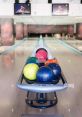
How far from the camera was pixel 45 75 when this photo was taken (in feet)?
9.84

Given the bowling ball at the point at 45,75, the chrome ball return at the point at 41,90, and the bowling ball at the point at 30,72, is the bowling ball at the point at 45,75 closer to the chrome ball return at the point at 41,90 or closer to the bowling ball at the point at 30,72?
the chrome ball return at the point at 41,90


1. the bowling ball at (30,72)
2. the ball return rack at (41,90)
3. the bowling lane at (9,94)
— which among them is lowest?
the bowling lane at (9,94)

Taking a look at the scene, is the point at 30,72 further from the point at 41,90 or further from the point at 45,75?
the point at 41,90

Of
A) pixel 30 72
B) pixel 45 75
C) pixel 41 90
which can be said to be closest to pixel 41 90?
pixel 41 90

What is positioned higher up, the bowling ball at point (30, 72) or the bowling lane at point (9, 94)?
the bowling ball at point (30, 72)

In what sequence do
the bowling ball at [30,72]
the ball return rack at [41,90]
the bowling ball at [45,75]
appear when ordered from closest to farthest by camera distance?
the ball return rack at [41,90]
the bowling ball at [45,75]
the bowling ball at [30,72]

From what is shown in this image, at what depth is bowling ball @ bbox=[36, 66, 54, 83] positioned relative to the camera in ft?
9.84

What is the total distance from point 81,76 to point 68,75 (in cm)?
26

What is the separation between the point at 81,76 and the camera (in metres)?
4.73

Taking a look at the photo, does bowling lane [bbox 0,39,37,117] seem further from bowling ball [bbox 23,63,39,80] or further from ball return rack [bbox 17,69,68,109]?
bowling ball [bbox 23,63,39,80]

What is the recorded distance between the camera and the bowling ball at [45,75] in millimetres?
3000

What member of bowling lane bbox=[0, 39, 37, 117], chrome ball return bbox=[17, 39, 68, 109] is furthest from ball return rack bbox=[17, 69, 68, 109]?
bowling lane bbox=[0, 39, 37, 117]

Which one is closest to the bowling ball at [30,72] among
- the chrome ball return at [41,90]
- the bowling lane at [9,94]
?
the chrome ball return at [41,90]

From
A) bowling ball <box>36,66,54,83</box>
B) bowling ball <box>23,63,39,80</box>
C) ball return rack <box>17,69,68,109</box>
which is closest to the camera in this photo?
ball return rack <box>17,69,68,109</box>
